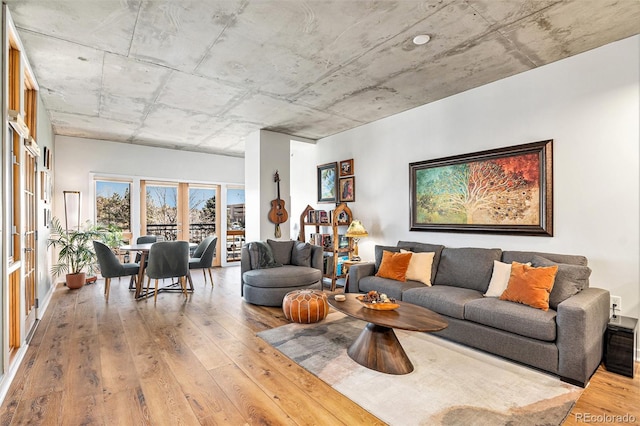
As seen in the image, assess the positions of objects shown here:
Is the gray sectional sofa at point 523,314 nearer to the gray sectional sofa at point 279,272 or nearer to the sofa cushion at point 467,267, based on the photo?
the sofa cushion at point 467,267

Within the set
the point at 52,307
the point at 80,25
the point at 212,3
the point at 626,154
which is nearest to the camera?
the point at 212,3

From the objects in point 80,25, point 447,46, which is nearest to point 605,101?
point 447,46

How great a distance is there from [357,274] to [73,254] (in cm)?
485

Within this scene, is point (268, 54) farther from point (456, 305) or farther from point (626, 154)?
point (626, 154)

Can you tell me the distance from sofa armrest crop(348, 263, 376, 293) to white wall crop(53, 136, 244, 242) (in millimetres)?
4686

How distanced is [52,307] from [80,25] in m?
3.64

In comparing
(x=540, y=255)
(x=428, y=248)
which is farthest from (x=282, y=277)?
(x=540, y=255)

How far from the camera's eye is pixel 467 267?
11.7ft

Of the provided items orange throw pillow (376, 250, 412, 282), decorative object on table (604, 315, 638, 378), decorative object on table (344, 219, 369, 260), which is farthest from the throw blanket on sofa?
decorative object on table (604, 315, 638, 378)

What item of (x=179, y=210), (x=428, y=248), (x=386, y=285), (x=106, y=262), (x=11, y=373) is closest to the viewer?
(x=11, y=373)

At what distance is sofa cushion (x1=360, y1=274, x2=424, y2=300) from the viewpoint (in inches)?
141

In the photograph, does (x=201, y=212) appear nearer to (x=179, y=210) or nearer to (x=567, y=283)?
(x=179, y=210)

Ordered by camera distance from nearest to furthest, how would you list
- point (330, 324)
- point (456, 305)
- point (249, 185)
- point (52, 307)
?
point (456, 305) → point (330, 324) → point (52, 307) → point (249, 185)

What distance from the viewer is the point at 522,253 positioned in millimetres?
3305
